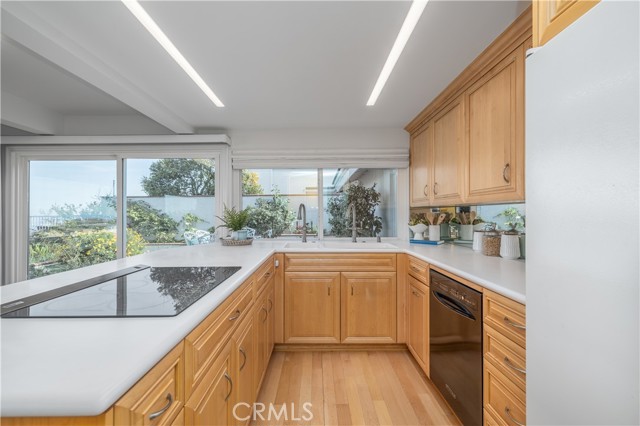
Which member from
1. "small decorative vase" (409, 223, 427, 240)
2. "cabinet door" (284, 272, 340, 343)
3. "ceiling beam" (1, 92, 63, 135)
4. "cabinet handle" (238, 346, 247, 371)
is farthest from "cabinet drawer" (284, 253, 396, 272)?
"ceiling beam" (1, 92, 63, 135)

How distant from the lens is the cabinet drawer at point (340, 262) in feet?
8.00

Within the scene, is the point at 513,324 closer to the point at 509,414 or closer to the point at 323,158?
the point at 509,414

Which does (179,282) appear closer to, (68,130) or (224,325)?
(224,325)

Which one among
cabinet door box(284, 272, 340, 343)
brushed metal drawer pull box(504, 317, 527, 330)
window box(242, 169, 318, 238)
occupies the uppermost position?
window box(242, 169, 318, 238)

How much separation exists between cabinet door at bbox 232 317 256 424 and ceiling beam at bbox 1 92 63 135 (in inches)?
126

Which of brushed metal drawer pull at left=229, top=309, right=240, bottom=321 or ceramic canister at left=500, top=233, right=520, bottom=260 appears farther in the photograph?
ceramic canister at left=500, top=233, right=520, bottom=260

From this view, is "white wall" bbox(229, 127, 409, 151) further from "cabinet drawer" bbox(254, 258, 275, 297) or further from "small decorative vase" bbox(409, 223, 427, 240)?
"cabinet drawer" bbox(254, 258, 275, 297)

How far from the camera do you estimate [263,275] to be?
191 cm

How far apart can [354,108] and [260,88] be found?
3.01ft

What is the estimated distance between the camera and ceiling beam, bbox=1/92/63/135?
2.53 meters

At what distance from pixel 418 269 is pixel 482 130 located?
1.12 m

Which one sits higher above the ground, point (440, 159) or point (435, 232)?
point (440, 159)

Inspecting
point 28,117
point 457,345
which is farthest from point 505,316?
point 28,117

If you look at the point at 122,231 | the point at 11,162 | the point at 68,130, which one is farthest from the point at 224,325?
the point at 11,162
